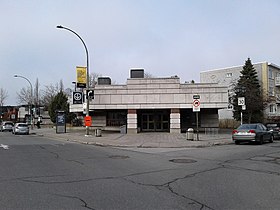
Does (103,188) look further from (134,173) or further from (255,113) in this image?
(255,113)

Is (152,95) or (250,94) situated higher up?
(250,94)

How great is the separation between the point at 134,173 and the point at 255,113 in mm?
39260

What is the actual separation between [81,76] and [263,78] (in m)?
34.3

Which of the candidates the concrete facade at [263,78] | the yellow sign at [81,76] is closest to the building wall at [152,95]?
the yellow sign at [81,76]

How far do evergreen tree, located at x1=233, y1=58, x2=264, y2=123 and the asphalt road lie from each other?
29.8 metres

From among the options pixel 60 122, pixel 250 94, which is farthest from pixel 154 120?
pixel 250 94

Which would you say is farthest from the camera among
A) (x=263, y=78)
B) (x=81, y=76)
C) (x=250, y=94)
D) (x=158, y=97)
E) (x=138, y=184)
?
(x=263, y=78)

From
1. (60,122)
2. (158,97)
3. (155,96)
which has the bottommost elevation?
(60,122)

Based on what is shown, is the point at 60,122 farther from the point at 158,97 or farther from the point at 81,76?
the point at 158,97

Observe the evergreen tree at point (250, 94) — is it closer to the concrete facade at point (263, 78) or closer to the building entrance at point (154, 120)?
the concrete facade at point (263, 78)

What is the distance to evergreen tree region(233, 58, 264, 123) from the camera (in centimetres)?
4103

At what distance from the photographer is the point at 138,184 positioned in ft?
27.4

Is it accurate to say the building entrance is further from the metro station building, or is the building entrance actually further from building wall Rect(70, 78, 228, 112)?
building wall Rect(70, 78, 228, 112)

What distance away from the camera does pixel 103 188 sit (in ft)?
25.6
